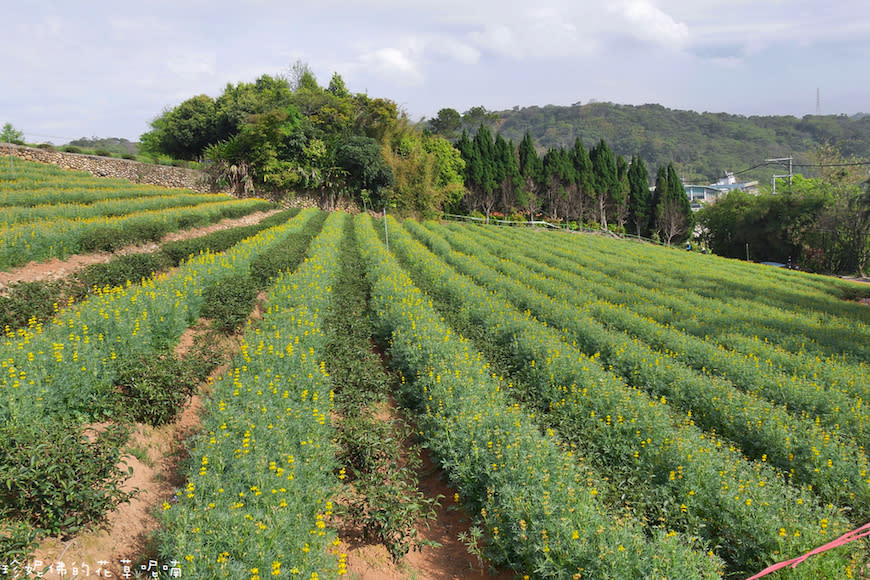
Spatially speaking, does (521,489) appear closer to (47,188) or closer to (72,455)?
(72,455)

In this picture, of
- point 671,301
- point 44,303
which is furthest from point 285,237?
point 671,301

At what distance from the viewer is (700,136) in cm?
16962

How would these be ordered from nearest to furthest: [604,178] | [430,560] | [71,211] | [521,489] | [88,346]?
[521,489] → [430,560] → [88,346] → [71,211] → [604,178]

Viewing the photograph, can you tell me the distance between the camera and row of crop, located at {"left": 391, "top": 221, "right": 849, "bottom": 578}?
14.1ft

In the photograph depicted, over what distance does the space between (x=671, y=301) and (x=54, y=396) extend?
621 inches

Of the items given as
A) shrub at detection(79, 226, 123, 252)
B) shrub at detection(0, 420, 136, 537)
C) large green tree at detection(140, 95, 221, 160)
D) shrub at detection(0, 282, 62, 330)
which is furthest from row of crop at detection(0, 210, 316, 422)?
large green tree at detection(140, 95, 221, 160)

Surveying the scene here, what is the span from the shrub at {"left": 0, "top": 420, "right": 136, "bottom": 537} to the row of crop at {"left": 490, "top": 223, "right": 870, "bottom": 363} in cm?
1279

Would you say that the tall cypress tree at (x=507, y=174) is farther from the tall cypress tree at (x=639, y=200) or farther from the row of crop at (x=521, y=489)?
the row of crop at (x=521, y=489)

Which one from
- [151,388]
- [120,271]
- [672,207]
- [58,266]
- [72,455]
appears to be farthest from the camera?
[672,207]


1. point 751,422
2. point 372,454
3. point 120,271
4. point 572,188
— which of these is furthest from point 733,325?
point 572,188

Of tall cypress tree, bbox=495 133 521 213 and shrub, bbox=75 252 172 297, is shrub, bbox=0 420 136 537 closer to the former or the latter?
shrub, bbox=75 252 172 297

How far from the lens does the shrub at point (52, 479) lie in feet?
11.8

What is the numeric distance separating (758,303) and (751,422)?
41.6ft

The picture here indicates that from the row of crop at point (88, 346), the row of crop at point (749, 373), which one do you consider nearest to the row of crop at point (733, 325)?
the row of crop at point (749, 373)
